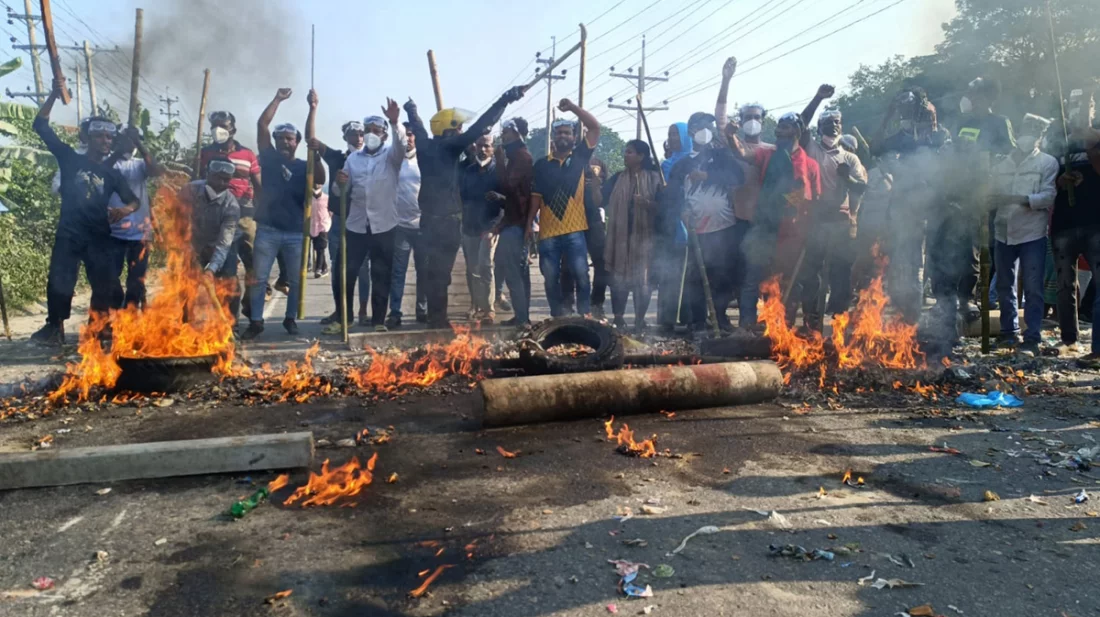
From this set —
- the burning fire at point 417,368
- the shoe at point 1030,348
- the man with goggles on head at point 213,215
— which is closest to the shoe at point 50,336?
the man with goggles on head at point 213,215

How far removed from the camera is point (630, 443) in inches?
196

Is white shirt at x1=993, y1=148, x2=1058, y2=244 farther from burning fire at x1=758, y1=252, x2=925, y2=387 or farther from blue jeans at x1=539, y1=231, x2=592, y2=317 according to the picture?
blue jeans at x1=539, y1=231, x2=592, y2=317

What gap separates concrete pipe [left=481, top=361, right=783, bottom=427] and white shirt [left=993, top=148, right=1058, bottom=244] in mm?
3677

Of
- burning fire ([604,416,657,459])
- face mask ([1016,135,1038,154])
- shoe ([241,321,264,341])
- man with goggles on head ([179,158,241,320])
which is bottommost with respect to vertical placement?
burning fire ([604,416,657,459])

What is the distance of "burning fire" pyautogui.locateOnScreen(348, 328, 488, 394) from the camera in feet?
21.7

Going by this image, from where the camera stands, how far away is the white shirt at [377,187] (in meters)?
9.02

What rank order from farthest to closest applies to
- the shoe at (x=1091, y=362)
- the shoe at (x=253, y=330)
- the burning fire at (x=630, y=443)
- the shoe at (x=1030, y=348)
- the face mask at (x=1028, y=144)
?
the shoe at (x=253, y=330)
the face mask at (x=1028, y=144)
the shoe at (x=1030, y=348)
the shoe at (x=1091, y=362)
the burning fire at (x=630, y=443)

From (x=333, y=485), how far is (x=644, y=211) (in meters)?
5.87

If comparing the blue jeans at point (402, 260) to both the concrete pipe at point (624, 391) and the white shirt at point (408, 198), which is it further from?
the concrete pipe at point (624, 391)

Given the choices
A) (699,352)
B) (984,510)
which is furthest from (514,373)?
(984,510)

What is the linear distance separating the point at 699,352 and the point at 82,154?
6.83 m

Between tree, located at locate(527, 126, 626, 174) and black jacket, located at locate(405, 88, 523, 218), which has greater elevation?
tree, located at locate(527, 126, 626, 174)

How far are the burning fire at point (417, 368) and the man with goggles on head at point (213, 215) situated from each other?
2.32 meters

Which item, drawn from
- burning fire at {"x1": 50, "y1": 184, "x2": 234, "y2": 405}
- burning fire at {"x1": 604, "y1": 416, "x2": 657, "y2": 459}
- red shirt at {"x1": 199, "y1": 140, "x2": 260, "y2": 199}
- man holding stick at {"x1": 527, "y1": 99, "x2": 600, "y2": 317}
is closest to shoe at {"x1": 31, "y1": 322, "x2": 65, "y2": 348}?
burning fire at {"x1": 50, "y1": 184, "x2": 234, "y2": 405}
